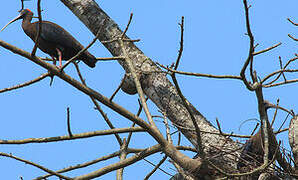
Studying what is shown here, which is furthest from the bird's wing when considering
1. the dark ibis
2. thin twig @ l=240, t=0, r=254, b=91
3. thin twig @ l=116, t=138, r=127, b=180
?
thin twig @ l=240, t=0, r=254, b=91

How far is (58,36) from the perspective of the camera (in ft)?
18.7

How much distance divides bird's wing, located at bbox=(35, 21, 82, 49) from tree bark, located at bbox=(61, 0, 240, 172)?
13.3 inches

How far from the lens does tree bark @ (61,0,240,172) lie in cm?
498

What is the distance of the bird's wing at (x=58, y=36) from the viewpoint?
5.67 m

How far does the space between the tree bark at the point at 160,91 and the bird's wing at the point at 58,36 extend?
338mm

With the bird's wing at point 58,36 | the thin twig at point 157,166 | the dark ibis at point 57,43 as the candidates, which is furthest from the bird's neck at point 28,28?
the thin twig at point 157,166

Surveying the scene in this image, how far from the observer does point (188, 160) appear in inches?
162

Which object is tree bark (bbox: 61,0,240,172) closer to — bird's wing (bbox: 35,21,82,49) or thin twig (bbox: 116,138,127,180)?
bird's wing (bbox: 35,21,82,49)

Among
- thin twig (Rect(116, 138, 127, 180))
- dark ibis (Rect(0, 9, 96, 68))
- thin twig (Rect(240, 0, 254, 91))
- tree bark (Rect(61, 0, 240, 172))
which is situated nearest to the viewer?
thin twig (Rect(240, 0, 254, 91))

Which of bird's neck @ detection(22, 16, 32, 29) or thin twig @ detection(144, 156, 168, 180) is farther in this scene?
bird's neck @ detection(22, 16, 32, 29)

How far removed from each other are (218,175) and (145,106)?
3.20 feet

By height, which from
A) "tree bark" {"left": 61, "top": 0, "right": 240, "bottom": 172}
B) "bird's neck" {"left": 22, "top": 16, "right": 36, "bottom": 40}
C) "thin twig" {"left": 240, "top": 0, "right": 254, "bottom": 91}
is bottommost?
"thin twig" {"left": 240, "top": 0, "right": 254, "bottom": 91}

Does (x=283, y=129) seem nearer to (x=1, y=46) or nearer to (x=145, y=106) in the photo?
(x=145, y=106)

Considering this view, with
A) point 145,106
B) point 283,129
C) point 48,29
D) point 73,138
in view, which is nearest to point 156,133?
point 145,106
